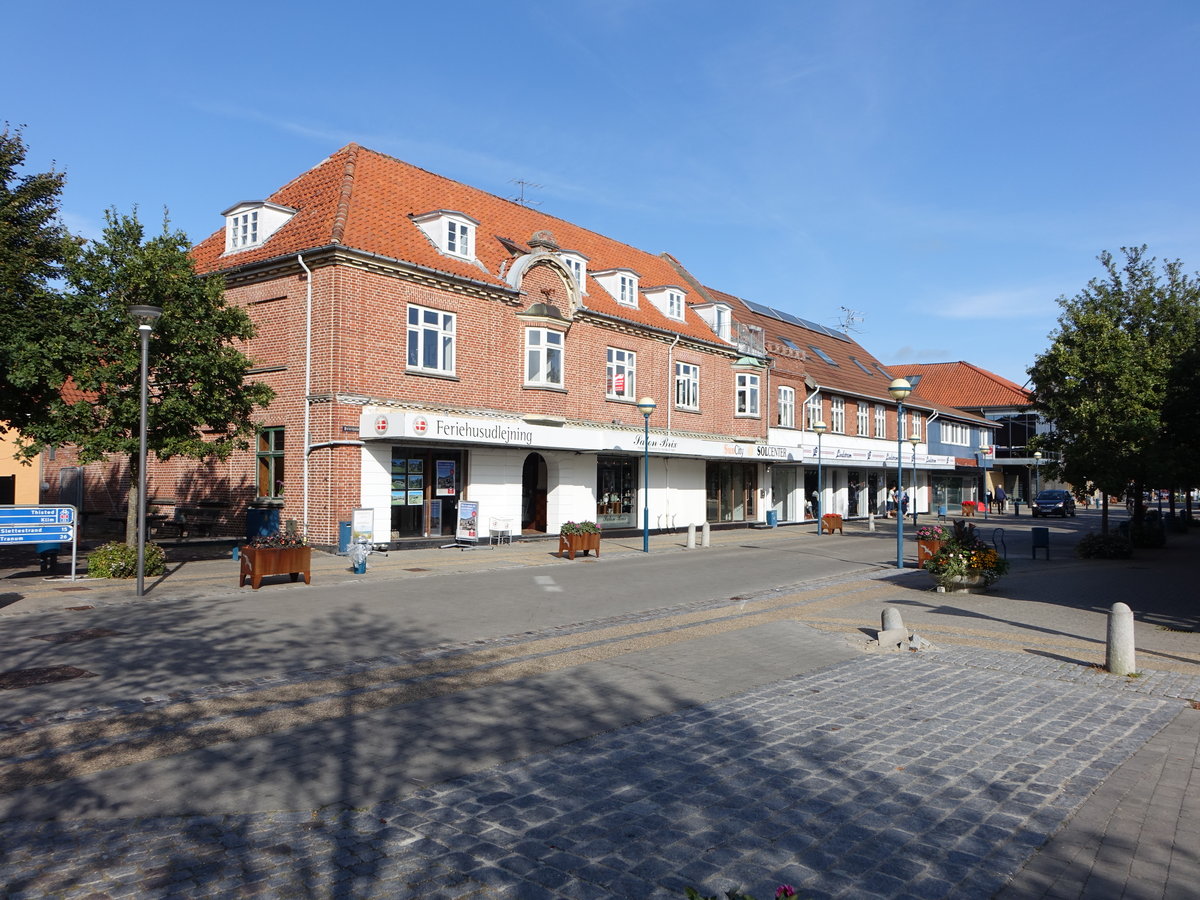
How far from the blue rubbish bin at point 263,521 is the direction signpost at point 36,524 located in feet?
22.9

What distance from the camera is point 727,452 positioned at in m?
32.3

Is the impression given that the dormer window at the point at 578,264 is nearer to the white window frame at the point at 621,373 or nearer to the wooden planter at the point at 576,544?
the white window frame at the point at 621,373

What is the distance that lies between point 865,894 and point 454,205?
25.1 m

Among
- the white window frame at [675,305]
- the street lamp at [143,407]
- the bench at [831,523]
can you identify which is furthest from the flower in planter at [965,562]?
the white window frame at [675,305]

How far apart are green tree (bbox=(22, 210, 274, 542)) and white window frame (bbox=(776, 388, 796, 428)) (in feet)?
85.1

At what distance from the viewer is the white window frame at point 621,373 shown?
1110 inches

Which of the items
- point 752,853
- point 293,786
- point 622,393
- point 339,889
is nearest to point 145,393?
point 293,786

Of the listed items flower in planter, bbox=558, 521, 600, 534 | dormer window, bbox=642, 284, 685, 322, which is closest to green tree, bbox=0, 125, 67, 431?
flower in planter, bbox=558, 521, 600, 534

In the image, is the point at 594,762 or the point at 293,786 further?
the point at 594,762

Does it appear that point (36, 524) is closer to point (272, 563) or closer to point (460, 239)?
point (272, 563)

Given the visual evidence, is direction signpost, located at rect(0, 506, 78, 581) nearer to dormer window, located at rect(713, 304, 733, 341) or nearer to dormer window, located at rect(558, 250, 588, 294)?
dormer window, located at rect(558, 250, 588, 294)

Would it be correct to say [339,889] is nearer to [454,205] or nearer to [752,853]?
[752,853]

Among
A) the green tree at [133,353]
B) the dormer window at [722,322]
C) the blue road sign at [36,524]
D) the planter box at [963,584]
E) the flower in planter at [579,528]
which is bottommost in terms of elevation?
the planter box at [963,584]

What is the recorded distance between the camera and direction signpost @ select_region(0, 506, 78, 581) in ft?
44.6
